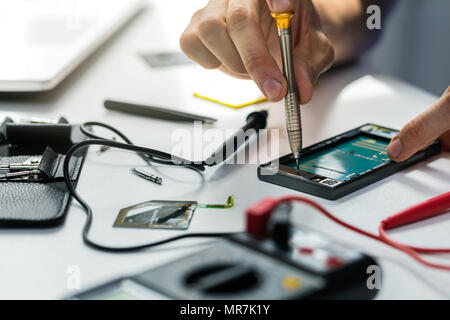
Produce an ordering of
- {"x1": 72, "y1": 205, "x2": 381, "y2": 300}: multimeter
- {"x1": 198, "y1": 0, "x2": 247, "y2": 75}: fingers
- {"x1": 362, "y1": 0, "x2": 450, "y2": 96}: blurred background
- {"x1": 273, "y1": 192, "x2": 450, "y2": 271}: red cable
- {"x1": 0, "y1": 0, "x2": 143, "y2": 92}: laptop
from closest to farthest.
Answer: {"x1": 72, "y1": 205, "x2": 381, "y2": 300}: multimeter
{"x1": 273, "y1": 192, "x2": 450, "y2": 271}: red cable
{"x1": 198, "y1": 0, "x2": 247, "y2": 75}: fingers
{"x1": 0, "y1": 0, "x2": 143, "y2": 92}: laptop
{"x1": 362, "y1": 0, "x2": 450, "y2": 96}: blurred background

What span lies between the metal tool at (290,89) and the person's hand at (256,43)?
0.01 metres

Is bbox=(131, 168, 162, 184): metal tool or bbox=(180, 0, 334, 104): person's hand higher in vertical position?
bbox=(180, 0, 334, 104): person's hand

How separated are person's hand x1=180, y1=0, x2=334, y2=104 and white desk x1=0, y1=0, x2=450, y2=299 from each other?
0.25 ft

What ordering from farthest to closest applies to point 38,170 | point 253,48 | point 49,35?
1. point 49,35
2. point 253,48
3. point 38,170

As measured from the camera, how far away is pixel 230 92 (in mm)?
1073

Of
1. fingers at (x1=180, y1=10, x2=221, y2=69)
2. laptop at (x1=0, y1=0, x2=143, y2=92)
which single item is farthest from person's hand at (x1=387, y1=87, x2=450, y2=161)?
laptop at (x1=0, y1=0, x2=143, y2=92)

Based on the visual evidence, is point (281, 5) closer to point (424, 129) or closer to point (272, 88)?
point (272, 88)

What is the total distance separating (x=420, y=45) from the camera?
2029mm

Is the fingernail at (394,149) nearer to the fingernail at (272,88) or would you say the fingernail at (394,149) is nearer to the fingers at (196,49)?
the fingernail at (272,88)

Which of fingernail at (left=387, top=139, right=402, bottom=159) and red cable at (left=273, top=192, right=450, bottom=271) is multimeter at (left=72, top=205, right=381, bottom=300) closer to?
red cable at (left=273, top=192, right=450, bottom=271)

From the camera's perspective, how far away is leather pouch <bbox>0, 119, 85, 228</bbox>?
1.98 feet

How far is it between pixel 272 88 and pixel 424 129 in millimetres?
201

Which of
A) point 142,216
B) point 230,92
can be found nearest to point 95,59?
point 230,92

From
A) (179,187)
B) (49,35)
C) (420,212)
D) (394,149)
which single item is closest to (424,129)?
(394,149)
